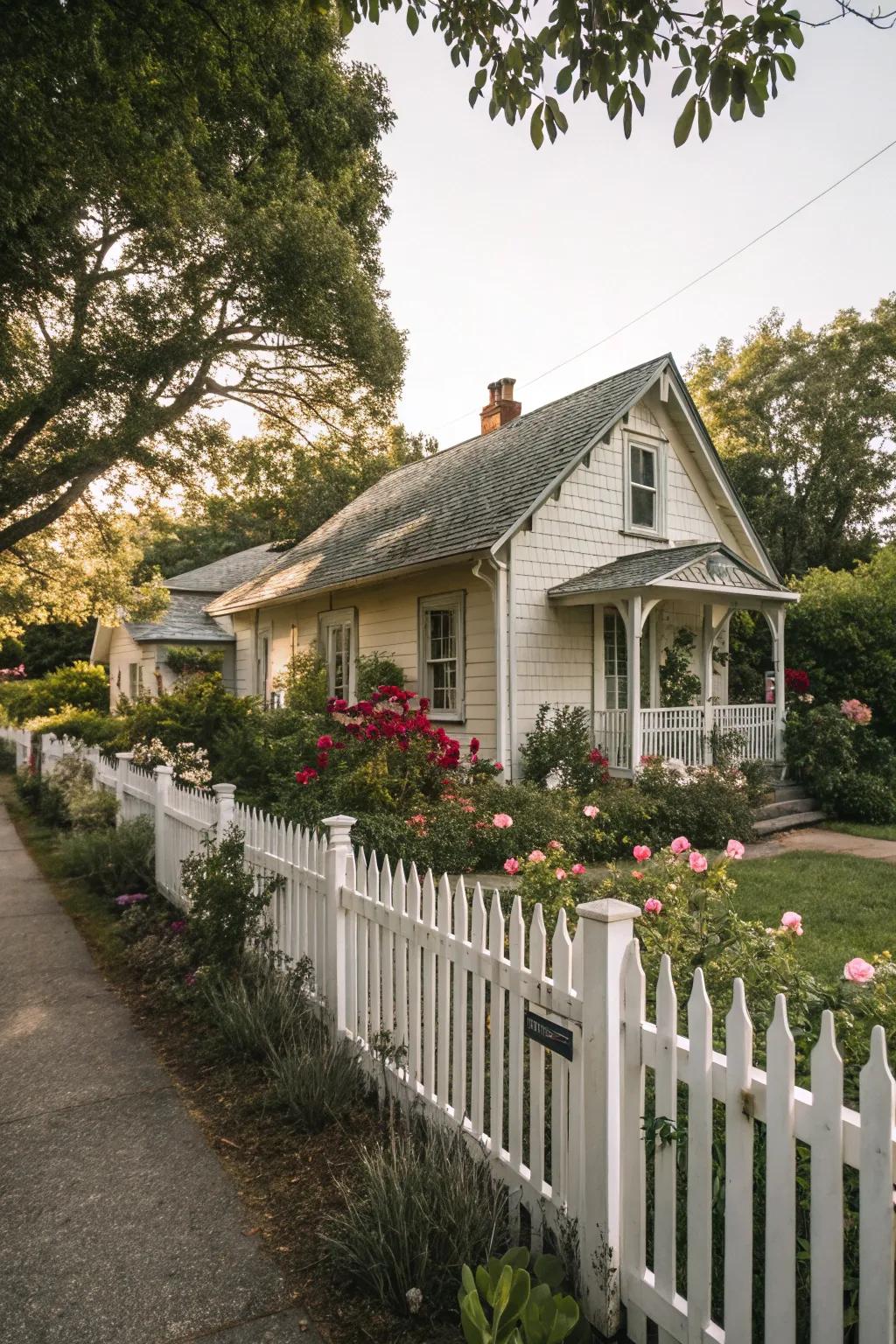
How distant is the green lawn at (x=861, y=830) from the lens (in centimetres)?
1002

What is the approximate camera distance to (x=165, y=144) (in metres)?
7.93

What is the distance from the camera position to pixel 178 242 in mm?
10273

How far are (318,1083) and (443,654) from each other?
965 centimetres

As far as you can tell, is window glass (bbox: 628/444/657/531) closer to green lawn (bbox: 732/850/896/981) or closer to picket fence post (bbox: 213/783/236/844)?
green lawn (bbox: 732/850/896/981)

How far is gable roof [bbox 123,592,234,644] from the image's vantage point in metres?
22.2

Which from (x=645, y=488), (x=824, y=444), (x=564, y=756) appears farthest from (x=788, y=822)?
(x=824, y=444)

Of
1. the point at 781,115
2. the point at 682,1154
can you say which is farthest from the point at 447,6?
the point at 682,1154

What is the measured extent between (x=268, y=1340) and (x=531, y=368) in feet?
60.8

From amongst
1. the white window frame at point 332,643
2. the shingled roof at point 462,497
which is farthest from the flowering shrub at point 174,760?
the white window frame at point 332,643

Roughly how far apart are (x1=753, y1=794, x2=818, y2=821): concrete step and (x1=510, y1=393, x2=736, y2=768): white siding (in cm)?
306

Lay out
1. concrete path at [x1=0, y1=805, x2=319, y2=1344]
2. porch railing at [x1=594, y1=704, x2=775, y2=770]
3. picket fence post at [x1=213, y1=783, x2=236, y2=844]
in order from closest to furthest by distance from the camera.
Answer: concrete path at [x1=0, y1=805, x2=319, y2=1344] → picket fence post at [x1=213, y1=783, x2=236, y2=844] → porch railing at [x1=594, y1=704, x2=775, y2=770]

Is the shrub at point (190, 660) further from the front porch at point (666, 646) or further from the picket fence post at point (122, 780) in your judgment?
the front porch at point (666, 646)

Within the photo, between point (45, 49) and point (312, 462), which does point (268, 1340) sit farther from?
point (312, 462)

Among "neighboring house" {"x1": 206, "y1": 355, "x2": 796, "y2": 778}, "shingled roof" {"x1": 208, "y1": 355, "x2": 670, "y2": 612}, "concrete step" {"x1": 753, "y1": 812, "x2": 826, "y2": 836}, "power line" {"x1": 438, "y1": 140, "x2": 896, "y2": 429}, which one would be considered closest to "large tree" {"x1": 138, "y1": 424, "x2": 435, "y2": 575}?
"shingled roof" {"x1": 208, "y1": 355, "x2": 670, "y2": 612}
